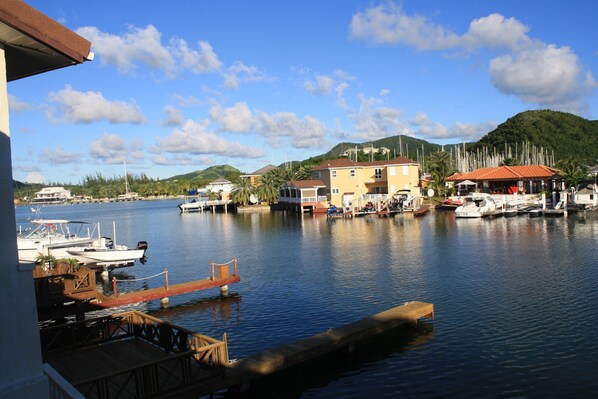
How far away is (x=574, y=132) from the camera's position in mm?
166750

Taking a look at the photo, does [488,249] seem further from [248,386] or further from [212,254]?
[248,386]

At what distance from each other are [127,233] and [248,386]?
58.8 meters

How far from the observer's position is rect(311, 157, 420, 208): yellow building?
264 feet

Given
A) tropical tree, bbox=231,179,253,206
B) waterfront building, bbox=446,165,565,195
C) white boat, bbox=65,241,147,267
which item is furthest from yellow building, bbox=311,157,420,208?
white boat, bbox=65,241,147,267

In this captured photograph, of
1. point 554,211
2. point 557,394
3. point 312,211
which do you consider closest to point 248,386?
point 557,394

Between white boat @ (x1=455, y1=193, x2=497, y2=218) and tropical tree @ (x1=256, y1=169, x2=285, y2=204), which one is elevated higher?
tropical tree @ (x1=256, y1=169, x2=285, y2=204)

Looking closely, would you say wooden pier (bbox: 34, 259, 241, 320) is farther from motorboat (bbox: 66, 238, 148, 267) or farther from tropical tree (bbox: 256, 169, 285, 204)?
tropical tree (bbox: 256, 169, 285, 204)

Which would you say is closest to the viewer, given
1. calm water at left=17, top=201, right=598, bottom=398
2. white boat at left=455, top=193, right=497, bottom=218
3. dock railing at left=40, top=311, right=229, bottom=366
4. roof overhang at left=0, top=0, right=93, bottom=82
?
roof overhang at left=0, top=0, right=93, bottom=82

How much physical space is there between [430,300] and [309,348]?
10.0 metres

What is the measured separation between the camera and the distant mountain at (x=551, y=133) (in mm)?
158375

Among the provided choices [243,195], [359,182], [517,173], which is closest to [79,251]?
[359,182]

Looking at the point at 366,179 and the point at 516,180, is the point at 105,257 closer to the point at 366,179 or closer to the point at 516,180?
the point at 366,179

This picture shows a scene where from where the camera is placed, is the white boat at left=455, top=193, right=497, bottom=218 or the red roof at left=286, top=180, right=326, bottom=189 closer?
the white boat at left=455, top=193, right=497, bottom=218

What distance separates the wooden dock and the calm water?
767 millimetres
